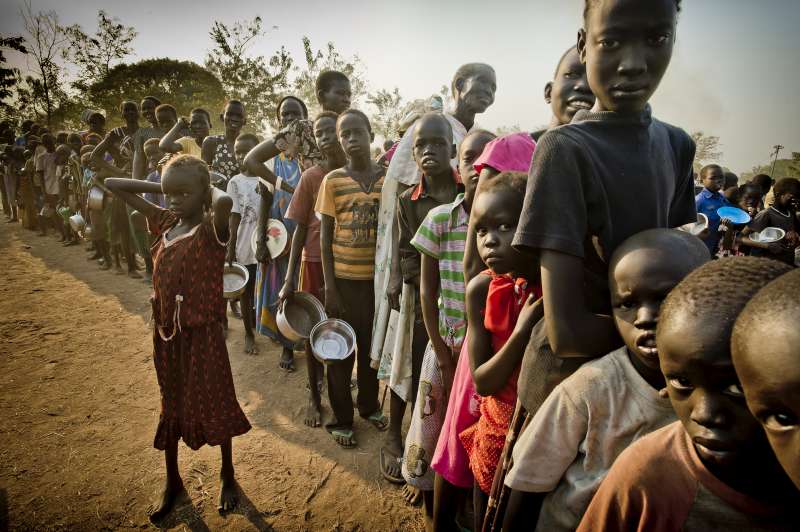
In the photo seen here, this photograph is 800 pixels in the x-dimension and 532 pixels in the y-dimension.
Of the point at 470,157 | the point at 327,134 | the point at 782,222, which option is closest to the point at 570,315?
the point at 470,157

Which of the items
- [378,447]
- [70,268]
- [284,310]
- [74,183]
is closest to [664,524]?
[378,447]

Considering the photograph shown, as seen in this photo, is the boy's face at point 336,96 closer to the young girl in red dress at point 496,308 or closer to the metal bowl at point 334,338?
the metal bowl at point 334,338

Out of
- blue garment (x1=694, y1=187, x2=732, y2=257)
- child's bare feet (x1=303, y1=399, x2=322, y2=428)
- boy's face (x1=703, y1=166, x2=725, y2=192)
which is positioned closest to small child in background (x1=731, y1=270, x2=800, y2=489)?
child's bare feet (x1=303, y1=399, x2=322, y2=428)

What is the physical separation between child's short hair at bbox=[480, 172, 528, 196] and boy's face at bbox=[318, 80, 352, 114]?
3046 mm

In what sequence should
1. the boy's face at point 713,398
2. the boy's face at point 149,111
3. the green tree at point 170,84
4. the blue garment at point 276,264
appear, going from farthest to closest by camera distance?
the green tree at point 170,84
the boy's face at point 149,111
the blue garment at point 276,264
the boy's face at point 713,398

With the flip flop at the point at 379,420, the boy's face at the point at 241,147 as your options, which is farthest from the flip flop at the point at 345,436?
the boy's face at the point at 241,147

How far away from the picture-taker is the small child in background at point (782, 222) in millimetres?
5527

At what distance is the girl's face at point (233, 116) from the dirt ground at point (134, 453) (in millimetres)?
2818

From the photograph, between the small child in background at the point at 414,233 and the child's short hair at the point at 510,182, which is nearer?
the child's short hair at the point at 510,182

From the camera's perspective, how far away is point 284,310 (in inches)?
123

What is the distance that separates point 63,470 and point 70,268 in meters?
6.84

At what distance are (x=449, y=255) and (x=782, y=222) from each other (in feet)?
20.6

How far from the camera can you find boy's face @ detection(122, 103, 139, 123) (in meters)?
7.01

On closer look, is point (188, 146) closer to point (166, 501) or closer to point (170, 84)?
point (166, 501)
